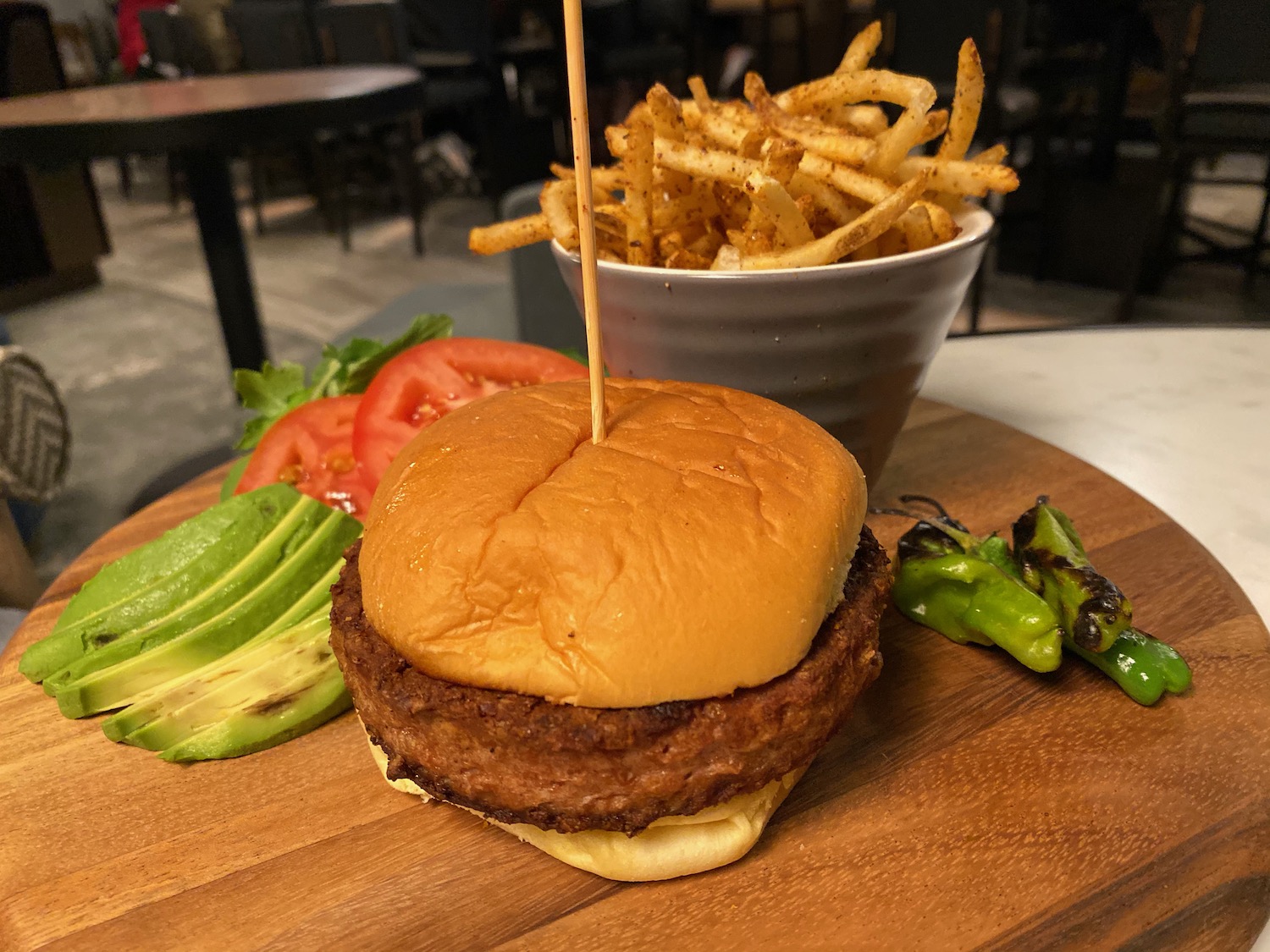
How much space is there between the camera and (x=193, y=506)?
2.00 metres

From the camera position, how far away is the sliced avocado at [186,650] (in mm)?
1385

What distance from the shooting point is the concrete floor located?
198 inches

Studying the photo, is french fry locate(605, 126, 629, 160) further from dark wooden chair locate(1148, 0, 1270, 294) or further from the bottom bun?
dark wooden chair locate(1148, 0, 1270, 294)

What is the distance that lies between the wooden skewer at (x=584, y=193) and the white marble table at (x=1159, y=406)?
1.22 metres

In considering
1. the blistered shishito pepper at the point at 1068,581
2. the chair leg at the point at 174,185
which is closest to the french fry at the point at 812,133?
the blistered shishito pepper at the point at 1068,581

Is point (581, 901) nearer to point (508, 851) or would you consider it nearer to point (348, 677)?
point (508, 851)

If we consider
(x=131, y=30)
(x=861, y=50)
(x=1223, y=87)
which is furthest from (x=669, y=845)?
(x=131, y=30)

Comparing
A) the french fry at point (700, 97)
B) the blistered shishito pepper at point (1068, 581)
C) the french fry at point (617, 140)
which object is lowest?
the blistered shishito pepper at point (1068, 581)

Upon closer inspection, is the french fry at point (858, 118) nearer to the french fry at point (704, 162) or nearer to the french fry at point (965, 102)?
the french fry at point (965, 102)

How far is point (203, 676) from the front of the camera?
1.37 metres

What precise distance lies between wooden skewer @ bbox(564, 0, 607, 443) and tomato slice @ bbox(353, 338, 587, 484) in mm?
493

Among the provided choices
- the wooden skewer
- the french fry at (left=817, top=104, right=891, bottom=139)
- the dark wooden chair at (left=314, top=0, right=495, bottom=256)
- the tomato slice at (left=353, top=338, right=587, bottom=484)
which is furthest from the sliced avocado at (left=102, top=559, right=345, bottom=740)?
the dark wooden chair at (left=314, top=0, right=495, bottom=256)

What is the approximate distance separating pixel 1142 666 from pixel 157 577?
154cm

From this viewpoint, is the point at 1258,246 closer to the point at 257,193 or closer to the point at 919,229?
the point at 919,229
